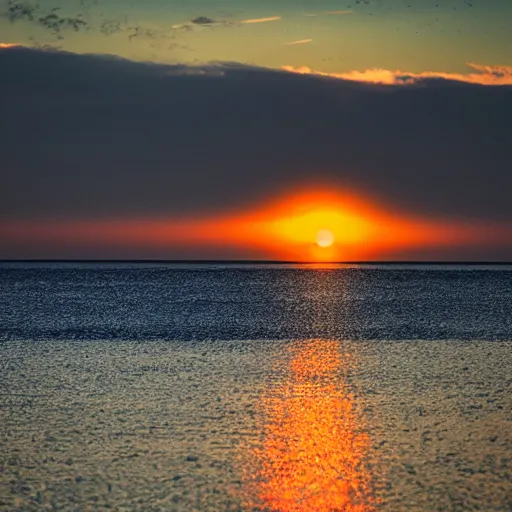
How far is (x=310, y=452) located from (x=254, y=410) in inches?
52.1

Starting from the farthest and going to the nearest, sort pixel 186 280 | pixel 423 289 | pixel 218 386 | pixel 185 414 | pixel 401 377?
pixel 186 280 → pixel 423 289 → pixel 401 377 → pixel 218 386 → pixel 185 414

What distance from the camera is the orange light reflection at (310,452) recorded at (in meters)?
4.90

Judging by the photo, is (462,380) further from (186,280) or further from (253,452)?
(186,280)

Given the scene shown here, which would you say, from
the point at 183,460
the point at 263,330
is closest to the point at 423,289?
the point at 263,330

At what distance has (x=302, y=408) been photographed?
24.0 feet

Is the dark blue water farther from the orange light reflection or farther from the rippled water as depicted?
the orange light reflection

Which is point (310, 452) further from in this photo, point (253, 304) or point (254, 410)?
point (253, 304)

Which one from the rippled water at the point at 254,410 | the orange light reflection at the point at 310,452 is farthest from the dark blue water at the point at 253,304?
the orange light reflection at the point at 310,452

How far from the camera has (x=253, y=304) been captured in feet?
54.4

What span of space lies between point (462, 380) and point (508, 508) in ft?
13.1

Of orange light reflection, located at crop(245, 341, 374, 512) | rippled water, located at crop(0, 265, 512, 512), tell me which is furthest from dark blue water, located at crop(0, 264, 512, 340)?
orange light reflection, located at crop(245, 341, 374, 512)

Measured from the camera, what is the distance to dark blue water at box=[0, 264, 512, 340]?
12805mm

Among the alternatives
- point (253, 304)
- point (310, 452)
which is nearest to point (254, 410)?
point (310, 452)

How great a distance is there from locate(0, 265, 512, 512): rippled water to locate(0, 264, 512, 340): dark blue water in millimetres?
110
